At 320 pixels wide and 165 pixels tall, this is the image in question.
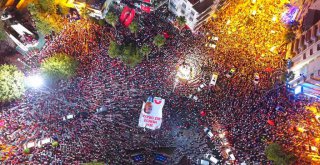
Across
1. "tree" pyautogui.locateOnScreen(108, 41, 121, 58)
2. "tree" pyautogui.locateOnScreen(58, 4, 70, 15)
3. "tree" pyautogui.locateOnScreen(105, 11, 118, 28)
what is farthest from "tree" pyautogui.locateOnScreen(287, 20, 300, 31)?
"tree" pyautogui.locateOnScreen(58, 4, 70, 15)

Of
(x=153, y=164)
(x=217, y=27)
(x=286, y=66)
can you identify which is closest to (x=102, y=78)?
(x=153, y=164)

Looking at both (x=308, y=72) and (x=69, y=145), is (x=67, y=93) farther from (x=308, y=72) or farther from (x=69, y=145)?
(x=308, y=72)

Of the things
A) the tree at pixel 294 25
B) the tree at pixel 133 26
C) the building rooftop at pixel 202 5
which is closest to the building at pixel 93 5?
the tree at pixel 133 26

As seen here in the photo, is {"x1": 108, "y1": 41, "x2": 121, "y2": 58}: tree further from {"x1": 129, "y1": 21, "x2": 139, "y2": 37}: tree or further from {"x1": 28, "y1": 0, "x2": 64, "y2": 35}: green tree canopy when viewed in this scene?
{"x1": 28, "y1": 0, "x2": 64, "y2": 35}: green tree canopy

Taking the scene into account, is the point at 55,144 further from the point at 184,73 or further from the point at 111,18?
the point at 184,73

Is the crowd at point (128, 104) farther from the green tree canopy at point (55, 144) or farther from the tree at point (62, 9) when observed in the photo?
the tree at point (62, 9)

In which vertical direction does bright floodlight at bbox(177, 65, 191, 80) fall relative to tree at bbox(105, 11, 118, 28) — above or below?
below

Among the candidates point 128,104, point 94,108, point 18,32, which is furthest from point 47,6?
point 128,104
